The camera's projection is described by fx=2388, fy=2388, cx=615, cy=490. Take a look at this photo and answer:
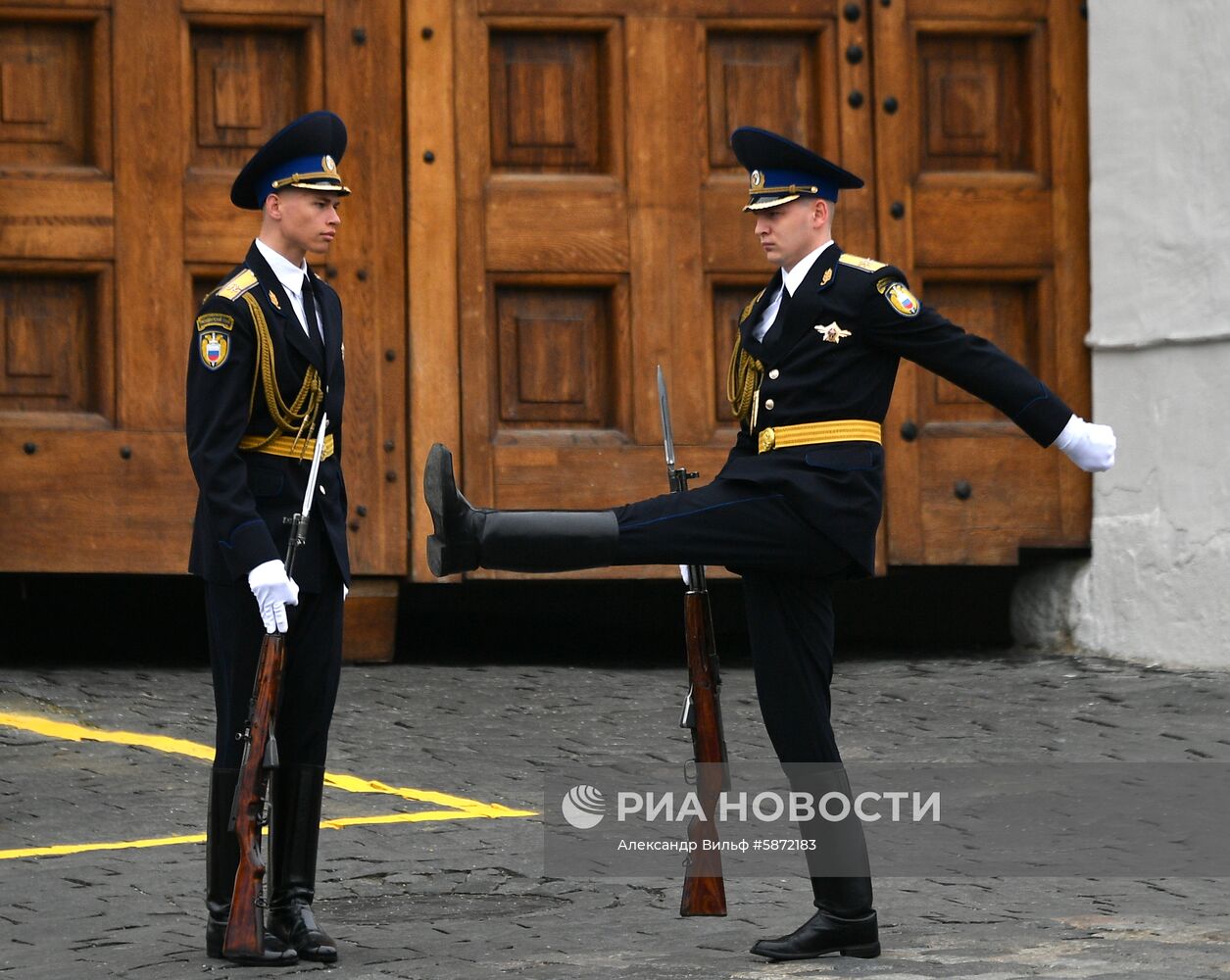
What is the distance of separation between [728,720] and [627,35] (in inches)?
115

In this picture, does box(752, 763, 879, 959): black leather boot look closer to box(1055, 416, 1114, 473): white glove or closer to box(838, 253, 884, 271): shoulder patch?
box(1055, 416, 1114, 473): white glove

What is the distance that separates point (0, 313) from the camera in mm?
9141

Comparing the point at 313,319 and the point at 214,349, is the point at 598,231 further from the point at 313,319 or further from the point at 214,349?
the point at 214,349

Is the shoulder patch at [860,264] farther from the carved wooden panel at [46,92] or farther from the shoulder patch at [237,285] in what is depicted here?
the carved wooden panel at [46,92]

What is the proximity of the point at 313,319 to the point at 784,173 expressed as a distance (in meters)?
1.15

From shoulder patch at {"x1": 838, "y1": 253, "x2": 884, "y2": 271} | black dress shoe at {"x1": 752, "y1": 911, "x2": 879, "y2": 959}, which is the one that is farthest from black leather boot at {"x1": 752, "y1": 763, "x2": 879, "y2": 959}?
shoulder patch at {"x1": 838, "y1": 253, "x2": 884, "y2": 271}

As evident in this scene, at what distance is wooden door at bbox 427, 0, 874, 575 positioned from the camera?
31.2 feet

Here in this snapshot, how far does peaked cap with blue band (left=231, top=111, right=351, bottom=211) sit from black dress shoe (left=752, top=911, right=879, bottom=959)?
2.00 m

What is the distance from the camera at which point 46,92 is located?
9.25 meters

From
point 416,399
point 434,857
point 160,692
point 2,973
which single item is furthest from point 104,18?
point 2,973

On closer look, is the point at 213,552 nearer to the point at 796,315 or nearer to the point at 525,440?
the point at 796,315

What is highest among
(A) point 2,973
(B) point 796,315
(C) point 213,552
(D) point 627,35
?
(D) point 627,35

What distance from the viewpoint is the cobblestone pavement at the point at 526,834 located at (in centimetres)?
518

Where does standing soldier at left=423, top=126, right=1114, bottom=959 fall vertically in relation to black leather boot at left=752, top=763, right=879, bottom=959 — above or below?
above
